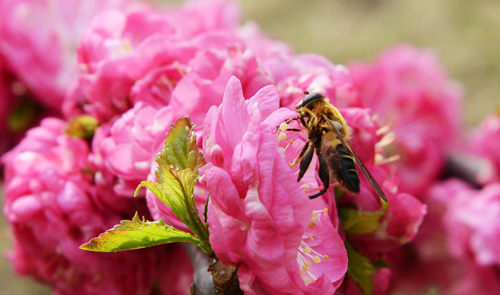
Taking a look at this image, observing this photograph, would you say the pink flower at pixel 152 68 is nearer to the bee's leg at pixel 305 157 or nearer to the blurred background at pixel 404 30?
the bee's leg at pixel 305 157

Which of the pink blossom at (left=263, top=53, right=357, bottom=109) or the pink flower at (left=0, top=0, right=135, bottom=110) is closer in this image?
the pink blossom at (left=263, top=53, right=357, bottom=109)

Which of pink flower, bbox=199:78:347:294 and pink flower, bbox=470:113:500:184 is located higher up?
pink flower, bbox=199:78:347:294

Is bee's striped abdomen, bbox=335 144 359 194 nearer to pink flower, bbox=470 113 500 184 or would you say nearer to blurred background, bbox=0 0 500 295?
pink flower, bbox=470 113 500 184

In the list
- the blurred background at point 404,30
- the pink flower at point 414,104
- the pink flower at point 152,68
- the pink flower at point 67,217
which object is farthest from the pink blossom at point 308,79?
the blurred background at point 404,30

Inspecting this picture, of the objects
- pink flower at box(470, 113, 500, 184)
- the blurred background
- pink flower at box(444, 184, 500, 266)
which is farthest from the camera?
the blurred background

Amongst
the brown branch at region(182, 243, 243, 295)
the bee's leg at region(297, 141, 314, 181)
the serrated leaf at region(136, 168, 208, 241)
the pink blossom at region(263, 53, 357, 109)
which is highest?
the pink blossom at region(263, 53, 357, 109)

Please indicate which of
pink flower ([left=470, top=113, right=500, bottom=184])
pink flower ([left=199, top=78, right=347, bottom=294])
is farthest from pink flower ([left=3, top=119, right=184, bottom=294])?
pink flower ([left=470, top=113, right=500, bottom=184])

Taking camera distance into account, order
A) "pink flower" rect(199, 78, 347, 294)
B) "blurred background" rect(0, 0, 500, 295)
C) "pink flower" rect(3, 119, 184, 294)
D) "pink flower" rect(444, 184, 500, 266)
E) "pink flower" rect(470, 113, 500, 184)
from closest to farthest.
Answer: "pink flower" rect(199, 78, 347, 294) → "pink flower" rect(3, 119, 184, 294) → "pink flower" rect(444, 184, 500, 266) → "pink flower" rect(470, 113, 500, 184) → "blurred background" rect(0, 0, 500, 295)

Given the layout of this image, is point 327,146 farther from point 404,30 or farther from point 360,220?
point 404,30
